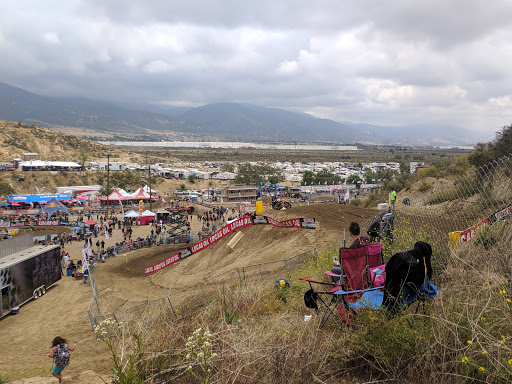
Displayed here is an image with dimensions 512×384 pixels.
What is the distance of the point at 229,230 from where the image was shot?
24.5 metres

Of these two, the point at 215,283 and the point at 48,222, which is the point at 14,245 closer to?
the point at 215,283

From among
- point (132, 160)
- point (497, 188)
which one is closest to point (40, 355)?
point (497, 188)

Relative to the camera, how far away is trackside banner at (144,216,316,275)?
21031 millimetres

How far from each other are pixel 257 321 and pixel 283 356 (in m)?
2.10

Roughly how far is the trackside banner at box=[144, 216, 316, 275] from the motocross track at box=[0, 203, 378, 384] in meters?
0.34

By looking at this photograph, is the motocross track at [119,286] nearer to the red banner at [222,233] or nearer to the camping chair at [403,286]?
the red banner at [222,233]

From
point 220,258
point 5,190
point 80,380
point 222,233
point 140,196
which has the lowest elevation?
point 5,190

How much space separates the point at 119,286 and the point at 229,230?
8.07m

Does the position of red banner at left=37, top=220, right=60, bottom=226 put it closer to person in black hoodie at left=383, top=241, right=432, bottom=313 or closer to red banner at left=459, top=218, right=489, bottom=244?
red banner at left=459, top=218, right=489, bottom=244

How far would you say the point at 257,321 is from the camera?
242 inches

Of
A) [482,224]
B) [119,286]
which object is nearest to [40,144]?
[119,286]

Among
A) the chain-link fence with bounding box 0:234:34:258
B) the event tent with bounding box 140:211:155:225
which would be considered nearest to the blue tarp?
the event tent with bounding box 140:211:155:225

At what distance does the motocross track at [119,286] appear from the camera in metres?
10.3

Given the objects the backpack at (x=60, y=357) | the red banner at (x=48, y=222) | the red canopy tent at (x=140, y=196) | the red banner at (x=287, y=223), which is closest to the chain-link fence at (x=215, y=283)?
the backpack at (x=60, y=357)
